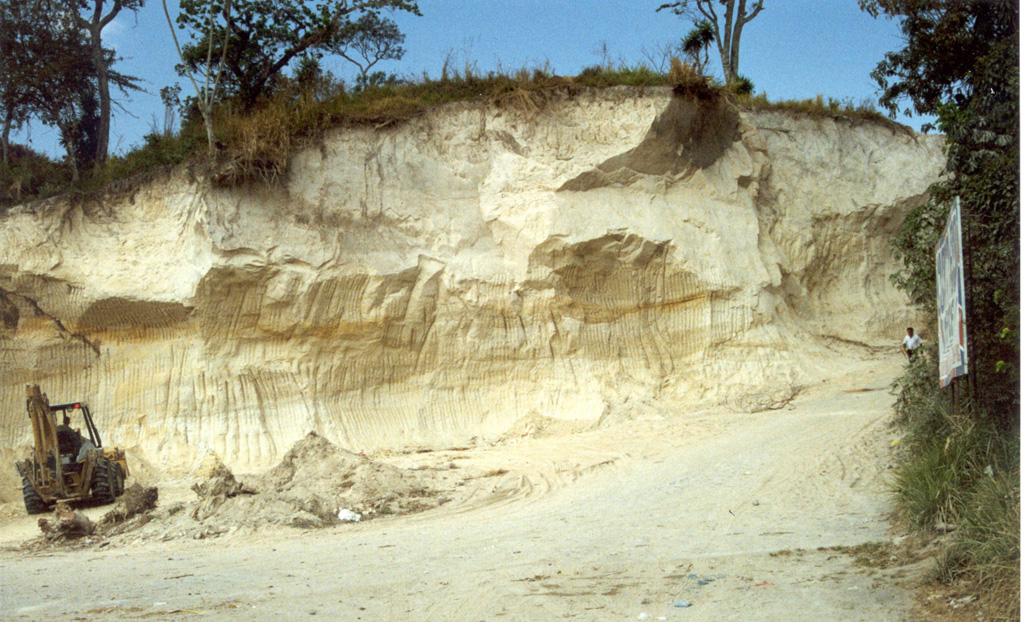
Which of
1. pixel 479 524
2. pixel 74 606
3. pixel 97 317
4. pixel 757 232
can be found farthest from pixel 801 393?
pixel 97 317

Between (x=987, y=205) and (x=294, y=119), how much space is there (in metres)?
13.0

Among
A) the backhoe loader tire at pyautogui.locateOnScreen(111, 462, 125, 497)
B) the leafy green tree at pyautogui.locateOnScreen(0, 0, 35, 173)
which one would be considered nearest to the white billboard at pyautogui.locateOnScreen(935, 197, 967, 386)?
the backhoe loader tire at pyautogui.locateOnScreen(111, 462, 125, 497)

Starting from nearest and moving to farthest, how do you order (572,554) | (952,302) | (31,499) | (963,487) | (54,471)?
(952,302)
(963,487)
(572,554)
(54,471)
(31,499)

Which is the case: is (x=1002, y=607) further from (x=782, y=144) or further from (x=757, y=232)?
(x=782, y=144)

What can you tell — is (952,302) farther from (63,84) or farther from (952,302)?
(63,84)

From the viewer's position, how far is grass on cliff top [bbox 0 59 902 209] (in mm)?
16406

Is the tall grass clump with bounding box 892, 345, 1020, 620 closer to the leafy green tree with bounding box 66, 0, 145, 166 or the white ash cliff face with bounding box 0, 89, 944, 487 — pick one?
the white ash cliff face with bounding box 0, 89, 944, 487

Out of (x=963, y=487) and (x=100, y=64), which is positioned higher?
(x=100, y=64)

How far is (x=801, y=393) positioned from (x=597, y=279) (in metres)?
4.30

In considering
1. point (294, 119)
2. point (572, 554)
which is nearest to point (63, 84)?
point (294, 119)

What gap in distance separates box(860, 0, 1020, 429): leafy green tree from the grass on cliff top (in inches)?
325

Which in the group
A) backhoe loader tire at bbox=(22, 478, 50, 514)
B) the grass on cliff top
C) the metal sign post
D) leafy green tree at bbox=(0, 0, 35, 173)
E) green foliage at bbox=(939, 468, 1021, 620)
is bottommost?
backhoe loader tire at bbox=(22, 478, 50, 514)

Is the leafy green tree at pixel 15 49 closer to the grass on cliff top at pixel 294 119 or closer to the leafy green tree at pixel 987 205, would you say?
the grass on cliff top at pixel 294 119

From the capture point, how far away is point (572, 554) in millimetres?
7418
